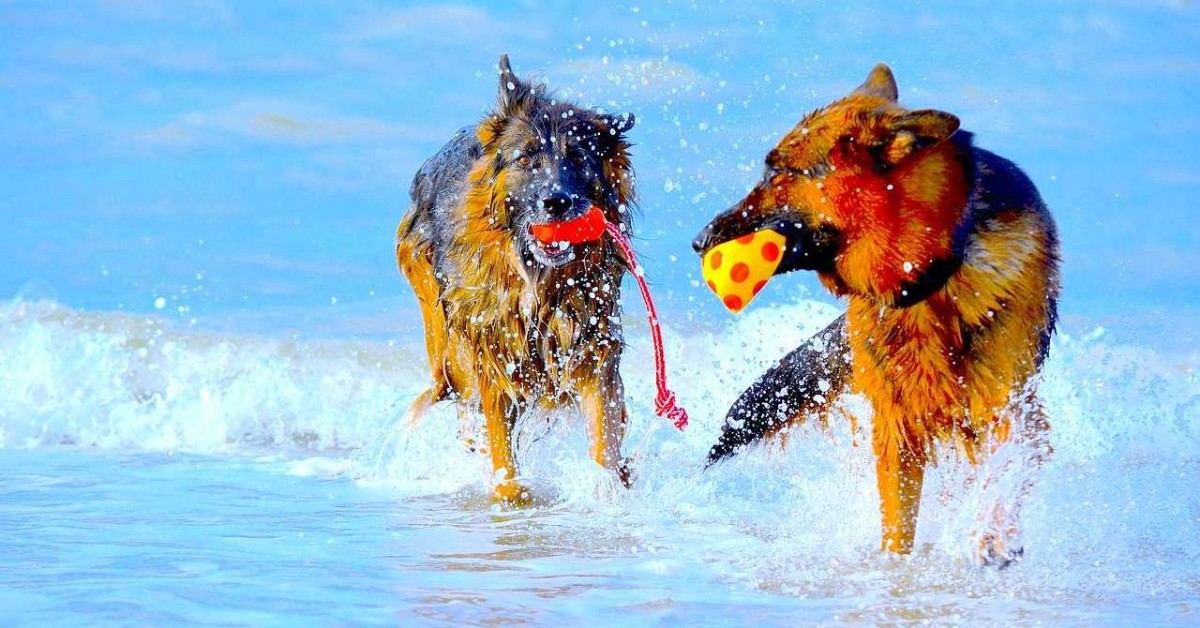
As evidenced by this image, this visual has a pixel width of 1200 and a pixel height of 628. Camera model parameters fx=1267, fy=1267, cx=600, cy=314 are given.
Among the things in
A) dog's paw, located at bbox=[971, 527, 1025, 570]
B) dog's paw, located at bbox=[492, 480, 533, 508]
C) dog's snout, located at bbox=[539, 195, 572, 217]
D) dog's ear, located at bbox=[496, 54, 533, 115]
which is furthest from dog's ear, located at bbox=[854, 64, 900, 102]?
dog's paw, located at bbox=[492, 480, 533, 508]

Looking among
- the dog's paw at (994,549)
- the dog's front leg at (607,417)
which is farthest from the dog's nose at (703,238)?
the dog's front leg at (607,417)

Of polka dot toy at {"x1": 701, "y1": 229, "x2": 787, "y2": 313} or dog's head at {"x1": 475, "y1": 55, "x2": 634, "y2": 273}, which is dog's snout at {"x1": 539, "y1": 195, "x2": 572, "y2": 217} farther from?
polka dot toy at {"x1": 701, "y1": 229, "x2": 787, "y2": 313}

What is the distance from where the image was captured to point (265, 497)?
21.3 feet

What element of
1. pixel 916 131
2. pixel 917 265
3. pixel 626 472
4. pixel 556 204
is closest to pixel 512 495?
pixel 626 472

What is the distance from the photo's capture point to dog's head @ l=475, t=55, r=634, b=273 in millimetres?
6125

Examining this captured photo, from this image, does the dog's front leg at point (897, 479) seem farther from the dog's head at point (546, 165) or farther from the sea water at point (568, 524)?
the dog's head at point (546, 165)

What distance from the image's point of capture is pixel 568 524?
5.62 meters

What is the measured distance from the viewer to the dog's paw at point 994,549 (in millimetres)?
4531

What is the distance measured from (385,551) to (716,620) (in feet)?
5.19

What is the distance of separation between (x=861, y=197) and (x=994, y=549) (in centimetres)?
142

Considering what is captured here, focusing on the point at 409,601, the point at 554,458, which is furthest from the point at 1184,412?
the point at 409,601

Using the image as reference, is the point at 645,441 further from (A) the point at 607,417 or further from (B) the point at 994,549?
(B) the point at 994,549

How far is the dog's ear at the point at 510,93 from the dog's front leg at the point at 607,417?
56.3 inches

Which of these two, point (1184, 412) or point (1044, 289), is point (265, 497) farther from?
point (1184, 412)
